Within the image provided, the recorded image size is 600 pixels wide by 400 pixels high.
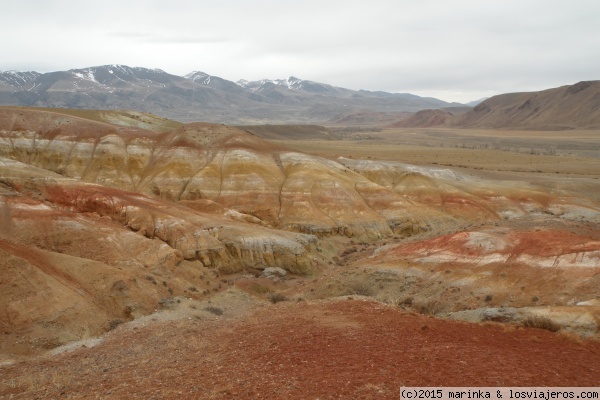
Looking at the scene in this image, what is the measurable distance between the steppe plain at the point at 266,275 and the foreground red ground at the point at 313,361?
0.09 m

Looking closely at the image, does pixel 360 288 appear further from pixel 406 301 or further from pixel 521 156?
pixel 521 156

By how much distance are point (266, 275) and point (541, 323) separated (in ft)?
78.4

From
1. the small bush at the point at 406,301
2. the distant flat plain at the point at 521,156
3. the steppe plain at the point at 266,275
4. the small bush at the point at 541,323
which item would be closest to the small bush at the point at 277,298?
the steppe plain at the point at 266,275

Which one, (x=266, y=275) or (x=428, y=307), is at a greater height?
(x=428, y=307)

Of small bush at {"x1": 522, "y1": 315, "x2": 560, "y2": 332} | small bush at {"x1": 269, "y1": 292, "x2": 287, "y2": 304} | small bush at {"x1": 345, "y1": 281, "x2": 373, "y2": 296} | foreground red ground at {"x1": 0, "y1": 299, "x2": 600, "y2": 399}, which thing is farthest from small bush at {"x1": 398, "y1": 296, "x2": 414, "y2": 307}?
small bush at {"x1": 269, "y1": 292, "x2": 287, "y2": 304}

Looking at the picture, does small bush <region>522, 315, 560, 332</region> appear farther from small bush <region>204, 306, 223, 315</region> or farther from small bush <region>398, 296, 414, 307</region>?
small bush <region>204, 306, 223, 315</region>

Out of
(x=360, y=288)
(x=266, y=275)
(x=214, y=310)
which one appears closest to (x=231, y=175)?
(x=266, y=275)

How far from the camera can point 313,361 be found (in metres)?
15.0

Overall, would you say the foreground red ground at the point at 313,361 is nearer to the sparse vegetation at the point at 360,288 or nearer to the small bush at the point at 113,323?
the small bush at the point at 113,323

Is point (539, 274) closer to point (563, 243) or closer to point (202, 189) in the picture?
point (563, 243)

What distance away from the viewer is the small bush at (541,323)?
682 inches

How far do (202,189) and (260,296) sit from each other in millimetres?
26958

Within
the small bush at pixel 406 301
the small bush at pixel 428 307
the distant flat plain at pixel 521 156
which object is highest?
the distant flat plain at pixel 521 156

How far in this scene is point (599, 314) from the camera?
17609 millimetres
